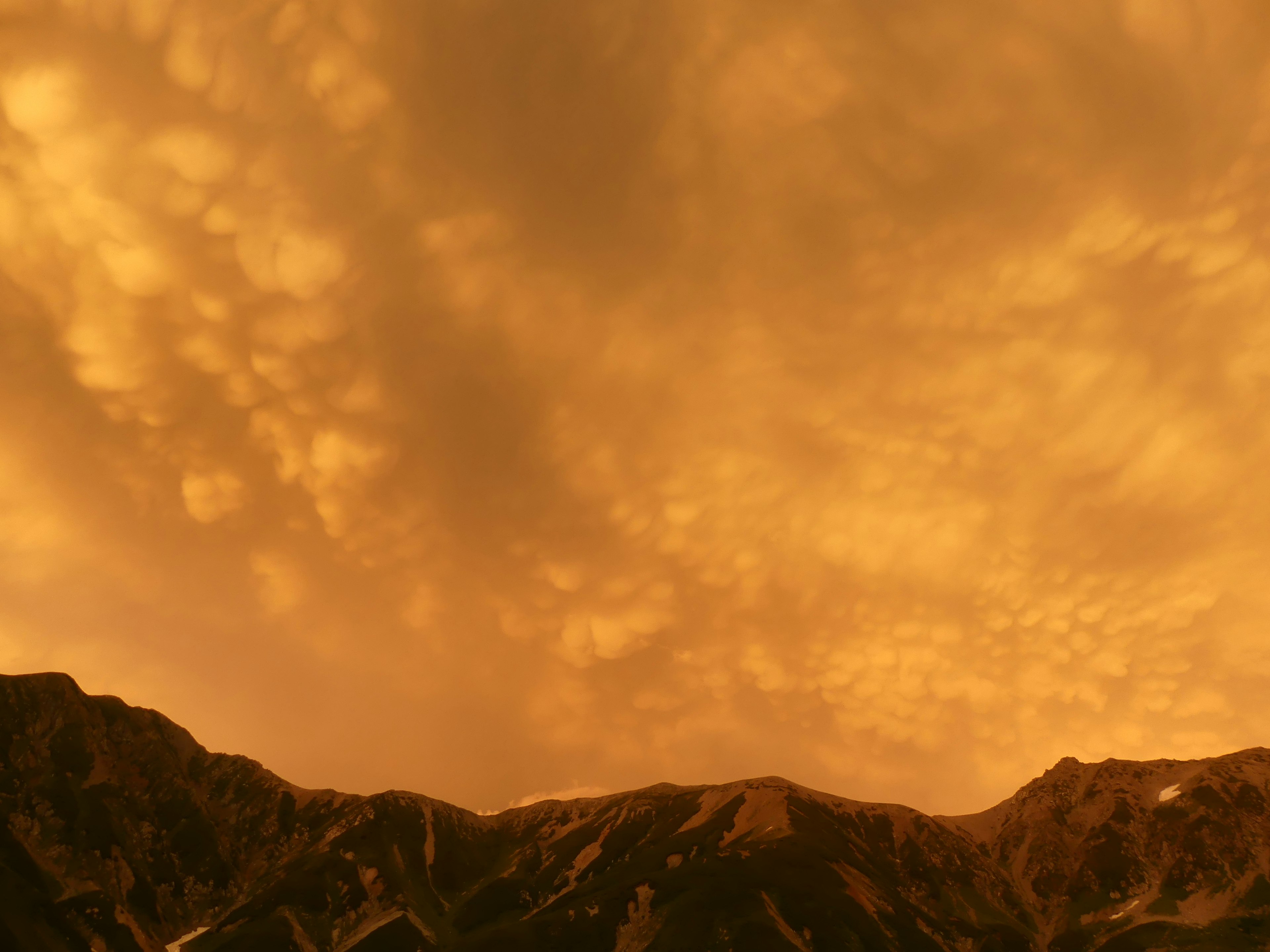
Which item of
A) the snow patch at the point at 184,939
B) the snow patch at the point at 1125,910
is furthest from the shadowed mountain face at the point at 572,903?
the snow patch at the point at 1125,910

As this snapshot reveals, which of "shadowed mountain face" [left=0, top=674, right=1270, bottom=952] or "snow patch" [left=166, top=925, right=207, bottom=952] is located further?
"snow patch" [left=166, top=925, right=207, bottom=952]

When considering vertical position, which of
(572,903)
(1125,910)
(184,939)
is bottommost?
(1125,910)

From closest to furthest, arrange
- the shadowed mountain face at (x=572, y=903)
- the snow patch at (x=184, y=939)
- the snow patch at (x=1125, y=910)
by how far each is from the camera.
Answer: the shadowed mountain face at (x=572, y=903) → the snow patch at (x=184, y=939) → the snow patch at (x=1125, y=910)

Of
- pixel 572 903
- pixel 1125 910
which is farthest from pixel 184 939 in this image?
pixel 1125 910

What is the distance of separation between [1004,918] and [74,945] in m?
213

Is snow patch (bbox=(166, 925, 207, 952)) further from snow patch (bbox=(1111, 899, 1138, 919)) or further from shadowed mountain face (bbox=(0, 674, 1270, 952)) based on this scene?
snow patch (bbox=(1111, 899, 1138, 919))

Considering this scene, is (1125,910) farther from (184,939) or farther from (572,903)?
(184,939)

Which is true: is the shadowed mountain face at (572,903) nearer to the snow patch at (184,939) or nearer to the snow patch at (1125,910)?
the snow patch at (184,939)

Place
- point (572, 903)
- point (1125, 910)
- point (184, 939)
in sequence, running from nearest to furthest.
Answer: point (184, 939) < point (572, 903) < point (1125, 910)

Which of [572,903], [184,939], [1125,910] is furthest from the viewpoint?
[1125,910]

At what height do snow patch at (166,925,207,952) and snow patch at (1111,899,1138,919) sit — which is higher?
snow patch at (166,925,207,952)

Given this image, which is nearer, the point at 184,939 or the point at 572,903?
the point at 184,939

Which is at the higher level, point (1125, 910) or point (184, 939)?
point (184, 939)

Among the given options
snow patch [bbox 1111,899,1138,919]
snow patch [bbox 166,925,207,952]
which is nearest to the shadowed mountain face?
snow patch [bbox 166,925,207,952]
